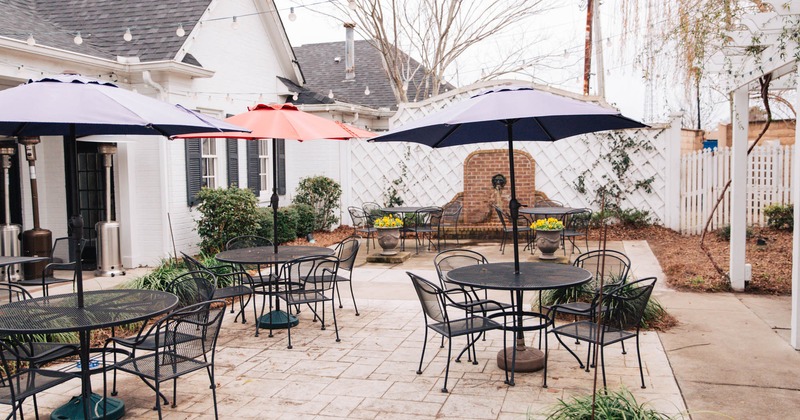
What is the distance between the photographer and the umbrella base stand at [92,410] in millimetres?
4105

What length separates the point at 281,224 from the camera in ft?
39.3

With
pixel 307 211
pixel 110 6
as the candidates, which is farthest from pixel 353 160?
pixel 110 6

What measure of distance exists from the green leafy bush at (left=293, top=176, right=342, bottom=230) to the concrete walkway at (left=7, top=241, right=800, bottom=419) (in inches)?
289

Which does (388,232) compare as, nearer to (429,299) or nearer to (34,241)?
(34,241)

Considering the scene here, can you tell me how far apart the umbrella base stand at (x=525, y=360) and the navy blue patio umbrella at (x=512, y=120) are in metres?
0.64

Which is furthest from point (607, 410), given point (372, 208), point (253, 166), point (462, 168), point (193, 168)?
point (372, 208)

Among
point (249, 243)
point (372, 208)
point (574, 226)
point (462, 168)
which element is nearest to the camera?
point (249, 243)

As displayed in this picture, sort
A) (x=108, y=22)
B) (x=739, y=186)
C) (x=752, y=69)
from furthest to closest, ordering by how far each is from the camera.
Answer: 1. (x=108, y=22)
2. (x=739, y=186)
3. (x=752, y=69)

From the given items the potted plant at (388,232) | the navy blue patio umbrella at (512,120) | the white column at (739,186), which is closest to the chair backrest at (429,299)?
the navy blue patio umbrella at (512,120)

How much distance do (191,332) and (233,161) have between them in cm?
795

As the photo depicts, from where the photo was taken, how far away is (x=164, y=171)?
10031 mm

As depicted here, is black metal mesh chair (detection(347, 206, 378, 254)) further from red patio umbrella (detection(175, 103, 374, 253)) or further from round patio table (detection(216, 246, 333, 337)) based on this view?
red patio umbrella (detection(175, 103, 374, 253))

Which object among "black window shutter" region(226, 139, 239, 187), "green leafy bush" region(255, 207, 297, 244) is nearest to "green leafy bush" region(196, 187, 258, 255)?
"green leafy bush" region(255, 207, 297, 244)

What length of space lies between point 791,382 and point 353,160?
11.2m
